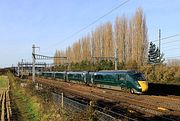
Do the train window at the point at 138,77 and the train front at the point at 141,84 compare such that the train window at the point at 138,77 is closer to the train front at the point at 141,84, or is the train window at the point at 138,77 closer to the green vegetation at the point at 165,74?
the train front at the point at 141,84

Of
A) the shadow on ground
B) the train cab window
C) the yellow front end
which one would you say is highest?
the train cab window

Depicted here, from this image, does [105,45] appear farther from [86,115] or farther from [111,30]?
[86,115]

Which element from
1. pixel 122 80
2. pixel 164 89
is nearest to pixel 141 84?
pixel 122 80

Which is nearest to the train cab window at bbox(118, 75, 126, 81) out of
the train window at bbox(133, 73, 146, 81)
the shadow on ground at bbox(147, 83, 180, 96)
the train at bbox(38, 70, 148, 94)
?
the train at bbox(38, 70, 148, 94)

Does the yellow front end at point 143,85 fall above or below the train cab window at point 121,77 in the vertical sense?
below

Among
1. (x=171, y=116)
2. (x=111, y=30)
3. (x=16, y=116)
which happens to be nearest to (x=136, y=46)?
(x=111, y=30)

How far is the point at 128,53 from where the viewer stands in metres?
Answer: 76.3

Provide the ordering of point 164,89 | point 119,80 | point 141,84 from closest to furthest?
1. point 141,84
2. point 164,89
3. point 119,80

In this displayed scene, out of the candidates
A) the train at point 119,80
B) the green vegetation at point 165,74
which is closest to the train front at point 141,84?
the train at point 119,80

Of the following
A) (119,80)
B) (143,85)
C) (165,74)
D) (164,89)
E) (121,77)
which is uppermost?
(165,74)

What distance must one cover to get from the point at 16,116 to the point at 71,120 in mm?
11854

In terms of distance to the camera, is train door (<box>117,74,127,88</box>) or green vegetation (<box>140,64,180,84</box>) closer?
train door (<box>117,74,127,88</box>)

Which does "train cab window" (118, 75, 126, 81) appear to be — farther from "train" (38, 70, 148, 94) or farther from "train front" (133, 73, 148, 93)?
"train front" (133, 73, 148, 93)

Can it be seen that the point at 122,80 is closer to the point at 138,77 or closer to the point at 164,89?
the point at 138,77
